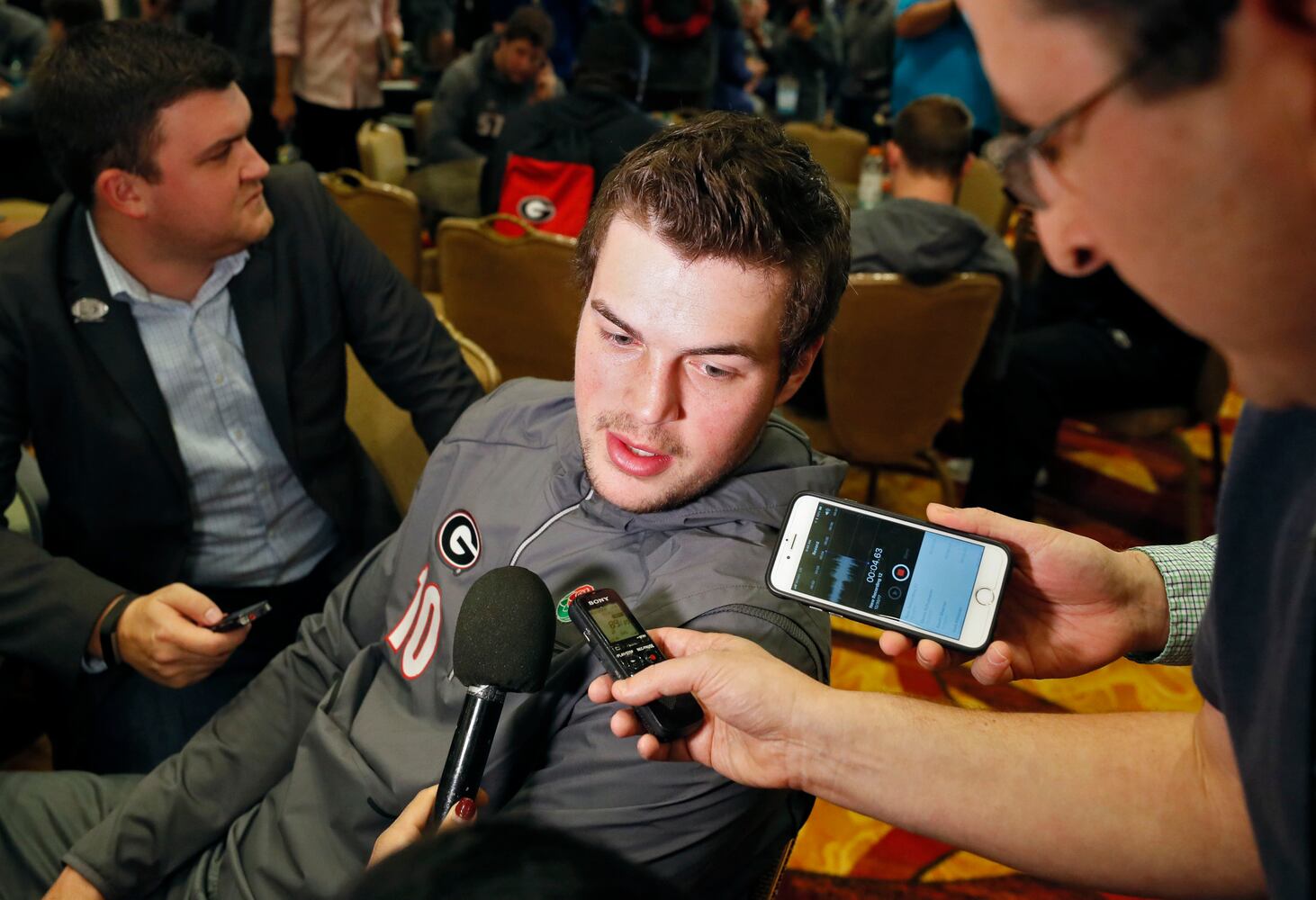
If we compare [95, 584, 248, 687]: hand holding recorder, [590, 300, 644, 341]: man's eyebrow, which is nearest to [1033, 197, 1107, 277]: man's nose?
[590, 300, 644, 341]: man's eyebrow

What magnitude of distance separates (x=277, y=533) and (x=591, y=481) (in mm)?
1003

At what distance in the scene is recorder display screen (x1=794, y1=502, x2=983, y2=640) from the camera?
3.57 feet

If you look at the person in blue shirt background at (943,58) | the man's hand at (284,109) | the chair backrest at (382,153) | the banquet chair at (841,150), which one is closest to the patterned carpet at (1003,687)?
the person in blue shirt background at (943,58)

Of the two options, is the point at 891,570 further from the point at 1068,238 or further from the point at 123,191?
the point at 123,191

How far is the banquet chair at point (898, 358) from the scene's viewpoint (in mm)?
2738

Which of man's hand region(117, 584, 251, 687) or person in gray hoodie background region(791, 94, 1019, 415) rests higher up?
A: person in gray hoodie background region(791, 94, 1019, 415)

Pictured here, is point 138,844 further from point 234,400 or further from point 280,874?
point 234,400

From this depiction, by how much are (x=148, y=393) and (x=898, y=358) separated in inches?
77.7

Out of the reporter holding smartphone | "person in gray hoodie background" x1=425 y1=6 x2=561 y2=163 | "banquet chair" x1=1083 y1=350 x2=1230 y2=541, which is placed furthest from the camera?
"person in gray hoodie background" x1=425 y1=6 x2=561 y2=163

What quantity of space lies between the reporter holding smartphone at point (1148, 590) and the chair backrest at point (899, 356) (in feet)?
5.29

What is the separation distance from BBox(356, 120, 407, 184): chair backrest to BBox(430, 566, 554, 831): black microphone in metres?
3.52

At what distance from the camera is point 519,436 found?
145 centimetres

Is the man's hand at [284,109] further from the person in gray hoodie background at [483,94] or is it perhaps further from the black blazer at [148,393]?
the black blazer at [148,393]

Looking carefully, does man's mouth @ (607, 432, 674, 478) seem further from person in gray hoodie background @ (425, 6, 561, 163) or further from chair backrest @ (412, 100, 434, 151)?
chair backrest @ (412, 100, 434, 151)
